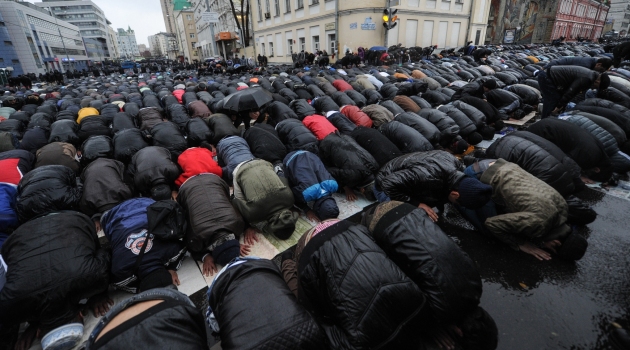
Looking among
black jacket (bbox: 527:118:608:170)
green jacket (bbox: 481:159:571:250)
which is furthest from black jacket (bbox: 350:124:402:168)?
black jacket (bbox: 527:118:608:170)

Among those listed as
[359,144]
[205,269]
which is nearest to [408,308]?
[205,269]

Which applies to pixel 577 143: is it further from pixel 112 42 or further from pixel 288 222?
pixel 112 42

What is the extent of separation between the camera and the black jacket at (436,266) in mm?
1938

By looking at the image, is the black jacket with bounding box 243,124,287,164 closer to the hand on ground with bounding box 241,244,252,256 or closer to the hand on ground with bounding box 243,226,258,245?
the hand on ground with bounding box 243,226,258,245

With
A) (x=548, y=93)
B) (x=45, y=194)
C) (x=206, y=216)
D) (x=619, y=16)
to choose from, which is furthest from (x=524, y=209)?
(x=619, y=16)

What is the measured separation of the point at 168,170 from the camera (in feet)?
13.1

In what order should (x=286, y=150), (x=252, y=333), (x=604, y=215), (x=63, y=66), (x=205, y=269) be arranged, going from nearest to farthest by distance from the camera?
(x=252, y=333) → (x=205, y=269) → (x=604, y=215) → (x=286, y=150) → (x=63, y=66)

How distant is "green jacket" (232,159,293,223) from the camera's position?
128 inches

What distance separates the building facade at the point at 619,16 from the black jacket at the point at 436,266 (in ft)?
299

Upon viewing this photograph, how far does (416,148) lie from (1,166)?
19.9ft

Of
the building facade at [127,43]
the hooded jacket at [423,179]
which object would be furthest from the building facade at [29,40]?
the building facade at [127,43]

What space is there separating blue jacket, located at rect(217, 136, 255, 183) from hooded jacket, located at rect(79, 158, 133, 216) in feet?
4.29

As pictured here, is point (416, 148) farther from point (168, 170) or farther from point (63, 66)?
point (63, 66)

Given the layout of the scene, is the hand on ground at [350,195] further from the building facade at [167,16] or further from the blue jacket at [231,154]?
the building facade at [167,16]
